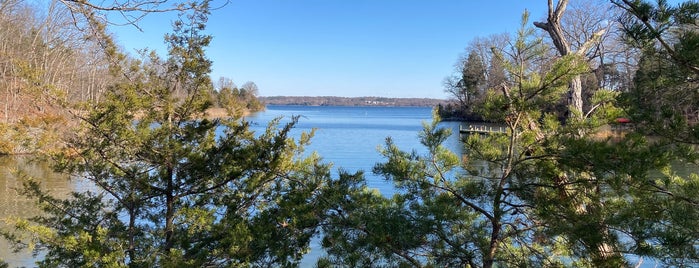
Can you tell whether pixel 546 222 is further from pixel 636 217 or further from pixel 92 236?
pixel 92 236

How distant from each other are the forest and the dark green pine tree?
0.01m

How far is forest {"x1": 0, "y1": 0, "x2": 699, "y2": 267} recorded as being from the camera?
8.93ft

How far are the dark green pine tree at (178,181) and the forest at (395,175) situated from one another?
0.05ft

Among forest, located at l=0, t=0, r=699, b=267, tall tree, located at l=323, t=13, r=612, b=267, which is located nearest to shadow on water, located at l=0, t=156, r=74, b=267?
forest, located at l=0, t=0, r=699, b=267

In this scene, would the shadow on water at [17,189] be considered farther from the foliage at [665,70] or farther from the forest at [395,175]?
the foliage at [665,70]

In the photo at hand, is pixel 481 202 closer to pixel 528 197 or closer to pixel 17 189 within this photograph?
pixel 528 197

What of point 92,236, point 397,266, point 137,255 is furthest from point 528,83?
point 92,236

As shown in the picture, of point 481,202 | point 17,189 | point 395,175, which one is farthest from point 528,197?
point 17,189

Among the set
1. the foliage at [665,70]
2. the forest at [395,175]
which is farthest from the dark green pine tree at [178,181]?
the foliage at [665,70]

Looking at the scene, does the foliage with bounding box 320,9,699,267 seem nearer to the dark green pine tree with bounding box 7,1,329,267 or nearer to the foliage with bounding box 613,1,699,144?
the foliage with bounding box 613,1,699,144

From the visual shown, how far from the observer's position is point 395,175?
347 centimetres

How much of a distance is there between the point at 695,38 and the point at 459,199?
5.41 ft

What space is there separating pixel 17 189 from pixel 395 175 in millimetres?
2949

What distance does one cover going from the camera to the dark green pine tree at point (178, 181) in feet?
10.9
